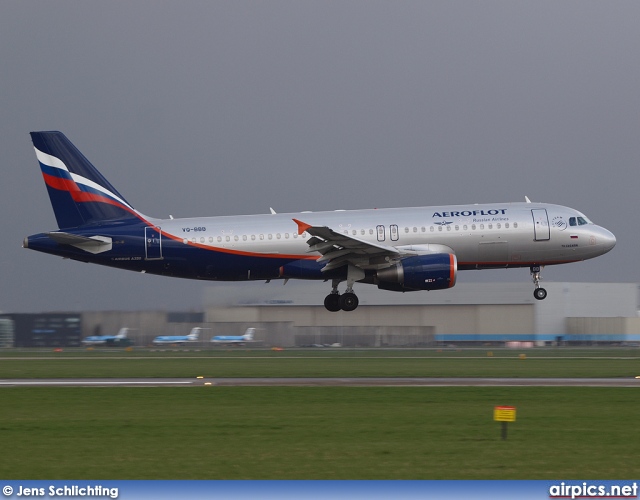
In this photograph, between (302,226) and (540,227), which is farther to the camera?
(540,227)

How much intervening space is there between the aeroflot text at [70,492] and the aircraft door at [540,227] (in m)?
31.3

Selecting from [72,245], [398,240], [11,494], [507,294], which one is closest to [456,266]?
[398,240]

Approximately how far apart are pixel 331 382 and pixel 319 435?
43.8 ft

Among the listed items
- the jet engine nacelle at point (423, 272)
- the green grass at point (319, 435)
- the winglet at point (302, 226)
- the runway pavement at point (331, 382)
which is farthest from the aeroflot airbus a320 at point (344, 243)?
the green grass at point (319, 435)

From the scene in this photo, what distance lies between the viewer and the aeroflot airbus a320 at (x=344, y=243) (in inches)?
1683

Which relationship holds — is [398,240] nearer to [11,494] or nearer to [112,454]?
[112,454]

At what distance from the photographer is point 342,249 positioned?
4266 centimetres

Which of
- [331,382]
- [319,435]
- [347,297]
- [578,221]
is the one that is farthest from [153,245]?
[319,435]

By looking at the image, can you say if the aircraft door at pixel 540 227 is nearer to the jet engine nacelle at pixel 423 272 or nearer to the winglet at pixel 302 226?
the jet engine nacelle at pixel 423 272

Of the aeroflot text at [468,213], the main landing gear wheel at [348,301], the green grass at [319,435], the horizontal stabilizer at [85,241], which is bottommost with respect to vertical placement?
the green grass at [319,435]

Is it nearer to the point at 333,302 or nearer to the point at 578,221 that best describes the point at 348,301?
the point at 333,302

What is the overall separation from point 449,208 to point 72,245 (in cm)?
1713

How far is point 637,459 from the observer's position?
1853cm

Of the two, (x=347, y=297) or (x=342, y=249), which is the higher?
(x=342, y=249)
